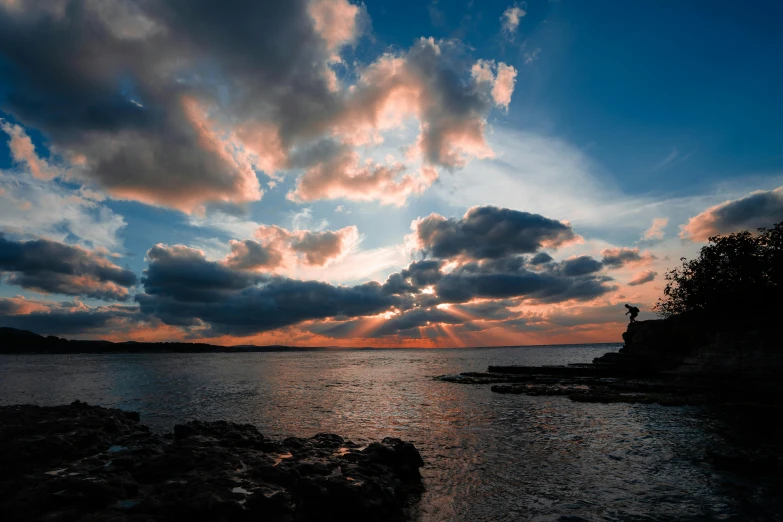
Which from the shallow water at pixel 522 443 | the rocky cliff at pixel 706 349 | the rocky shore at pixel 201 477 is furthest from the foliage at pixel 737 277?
the rocky shore at pixel 201 477

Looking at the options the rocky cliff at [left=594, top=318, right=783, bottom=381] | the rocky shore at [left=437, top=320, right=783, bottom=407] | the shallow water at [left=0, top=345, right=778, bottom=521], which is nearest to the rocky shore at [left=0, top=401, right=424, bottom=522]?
the shallow water at [left=0, top=345, right=778, bottom=521]

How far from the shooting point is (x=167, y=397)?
52.9 m

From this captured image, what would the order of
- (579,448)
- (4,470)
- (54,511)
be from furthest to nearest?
(579,448) < (4,470) < (54,511)

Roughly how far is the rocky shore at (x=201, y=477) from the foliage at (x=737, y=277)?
63.1 metres

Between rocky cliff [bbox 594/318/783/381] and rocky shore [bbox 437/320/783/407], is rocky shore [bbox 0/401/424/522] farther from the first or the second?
rocky cliff [bbox 594/318/783/381]

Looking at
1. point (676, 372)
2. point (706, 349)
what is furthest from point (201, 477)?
point (676, 372)

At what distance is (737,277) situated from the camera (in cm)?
6188

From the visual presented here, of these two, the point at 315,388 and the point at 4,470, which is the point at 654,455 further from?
the point at 315,388

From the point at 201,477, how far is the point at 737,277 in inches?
3156

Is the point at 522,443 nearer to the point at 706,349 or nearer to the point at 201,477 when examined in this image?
the point at 201,477

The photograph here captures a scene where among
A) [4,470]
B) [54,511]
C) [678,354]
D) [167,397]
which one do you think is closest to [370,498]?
[54,511]

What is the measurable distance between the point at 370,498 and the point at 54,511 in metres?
10.2

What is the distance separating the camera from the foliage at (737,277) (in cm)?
5569

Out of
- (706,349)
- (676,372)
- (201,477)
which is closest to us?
(201,477)
